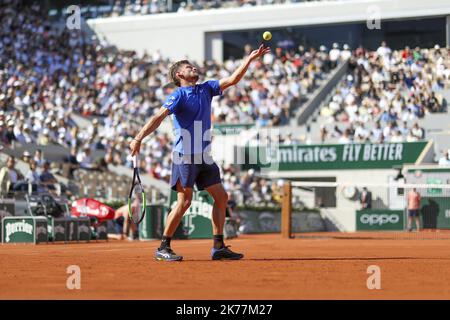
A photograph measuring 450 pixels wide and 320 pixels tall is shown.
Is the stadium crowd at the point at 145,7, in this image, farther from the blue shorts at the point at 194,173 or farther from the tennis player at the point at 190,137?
the blue shorts at the point at 194,173

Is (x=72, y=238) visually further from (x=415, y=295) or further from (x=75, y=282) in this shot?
(x=415, y=295)

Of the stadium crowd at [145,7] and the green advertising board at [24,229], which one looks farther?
the stadium crowd at [145,7]

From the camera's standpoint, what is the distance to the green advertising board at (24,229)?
19.7 m

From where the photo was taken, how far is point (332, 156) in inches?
1416

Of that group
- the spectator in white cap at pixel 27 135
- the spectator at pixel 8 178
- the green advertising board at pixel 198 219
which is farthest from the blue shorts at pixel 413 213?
the spectator at pixel 8 178

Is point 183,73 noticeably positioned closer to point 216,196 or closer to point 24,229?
point 216,196

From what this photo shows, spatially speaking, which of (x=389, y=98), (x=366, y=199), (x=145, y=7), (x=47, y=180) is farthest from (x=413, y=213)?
(x=145, y=7)

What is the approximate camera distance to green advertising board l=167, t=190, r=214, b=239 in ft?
77.2

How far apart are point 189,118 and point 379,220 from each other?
69.6 ft

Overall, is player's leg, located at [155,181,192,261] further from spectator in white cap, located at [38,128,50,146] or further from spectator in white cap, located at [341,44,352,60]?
spectator in white cap, located at [341,44,352,60]

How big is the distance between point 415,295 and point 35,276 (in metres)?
3.81

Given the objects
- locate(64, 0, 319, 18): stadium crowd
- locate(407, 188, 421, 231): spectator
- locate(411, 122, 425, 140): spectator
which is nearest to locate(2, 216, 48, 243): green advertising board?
locate(407, 188, 421, 231): spectator

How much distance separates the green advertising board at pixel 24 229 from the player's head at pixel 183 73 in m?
9.00

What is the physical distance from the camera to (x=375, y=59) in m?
38.4
